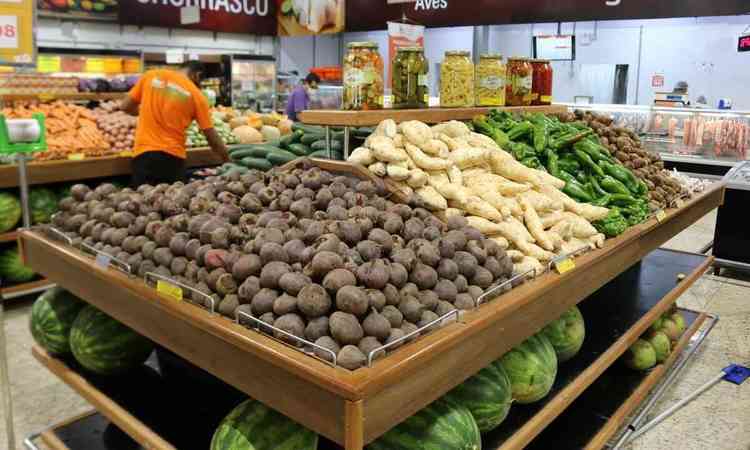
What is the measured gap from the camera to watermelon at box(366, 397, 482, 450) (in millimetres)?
1713

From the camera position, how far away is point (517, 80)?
362 cm

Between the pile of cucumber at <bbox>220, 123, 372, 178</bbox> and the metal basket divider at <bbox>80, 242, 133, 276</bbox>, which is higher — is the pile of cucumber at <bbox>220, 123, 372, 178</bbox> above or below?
above

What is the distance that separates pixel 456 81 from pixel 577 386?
1590 mm

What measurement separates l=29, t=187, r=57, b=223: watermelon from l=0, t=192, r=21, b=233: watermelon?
0.35 feet

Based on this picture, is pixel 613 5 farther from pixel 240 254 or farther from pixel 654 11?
pixel 240 254

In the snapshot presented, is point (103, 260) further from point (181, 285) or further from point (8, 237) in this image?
point (8, 237)

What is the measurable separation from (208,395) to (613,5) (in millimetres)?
6903

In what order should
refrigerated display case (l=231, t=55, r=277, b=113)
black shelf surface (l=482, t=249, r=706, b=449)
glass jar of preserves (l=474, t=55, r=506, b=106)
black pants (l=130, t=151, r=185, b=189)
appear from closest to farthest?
1. black shelf surface (l=482, t=249, r=706, b=449)
2. glass jar of preserves (l=474, t=55, r=506, b=106)
3. black pants (l=130, t=151, r=185, b=189)
4. refrigerated display case (l=231, t=55, r=277, b=113)

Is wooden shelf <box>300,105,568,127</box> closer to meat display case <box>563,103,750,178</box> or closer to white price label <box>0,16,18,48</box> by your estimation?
white price label <box>0,16,18,48</box>

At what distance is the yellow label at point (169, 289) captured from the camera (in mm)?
1802

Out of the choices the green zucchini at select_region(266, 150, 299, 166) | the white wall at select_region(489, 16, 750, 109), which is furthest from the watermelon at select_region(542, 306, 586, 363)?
the white wall at select_region(489, 16, 750, 109)

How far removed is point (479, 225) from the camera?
2.20 meters

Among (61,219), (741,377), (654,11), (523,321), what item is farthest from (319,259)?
(654,11)

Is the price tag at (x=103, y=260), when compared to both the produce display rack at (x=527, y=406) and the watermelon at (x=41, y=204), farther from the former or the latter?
the watermelon at (x=41, y=204)
